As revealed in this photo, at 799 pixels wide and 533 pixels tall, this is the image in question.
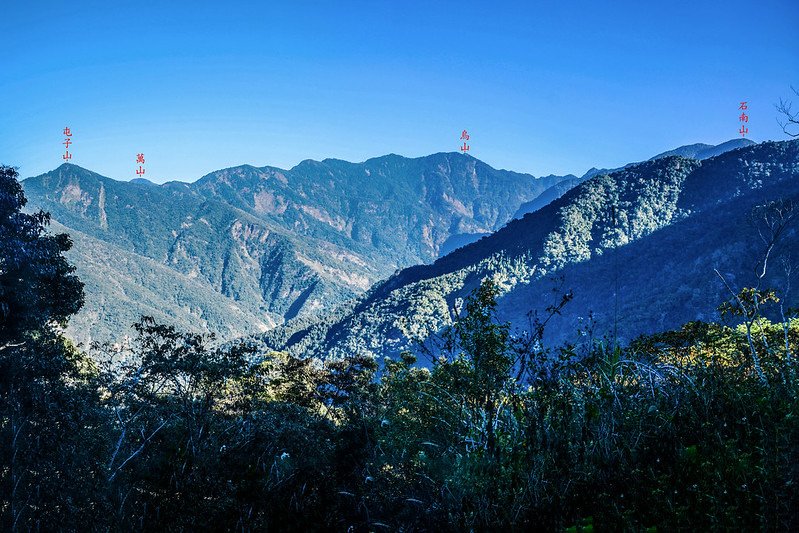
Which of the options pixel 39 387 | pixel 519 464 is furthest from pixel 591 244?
pixel 519 464

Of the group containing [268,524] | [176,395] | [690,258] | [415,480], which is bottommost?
[176,395]

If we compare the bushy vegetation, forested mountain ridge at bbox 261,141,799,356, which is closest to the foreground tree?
the bushy vegetation

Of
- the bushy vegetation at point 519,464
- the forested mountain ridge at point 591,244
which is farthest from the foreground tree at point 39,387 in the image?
the forested mountain ridge at point 591,244

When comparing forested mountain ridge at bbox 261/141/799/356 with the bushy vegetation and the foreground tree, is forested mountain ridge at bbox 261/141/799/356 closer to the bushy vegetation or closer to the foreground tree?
the foreground tree

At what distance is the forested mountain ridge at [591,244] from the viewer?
427 feet

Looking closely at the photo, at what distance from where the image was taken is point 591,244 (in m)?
166

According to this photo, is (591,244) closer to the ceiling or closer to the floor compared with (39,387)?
closer to the ceiling

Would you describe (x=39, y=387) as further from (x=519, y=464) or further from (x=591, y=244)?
(x=591, y=244)

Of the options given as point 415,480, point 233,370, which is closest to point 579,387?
point 415,480

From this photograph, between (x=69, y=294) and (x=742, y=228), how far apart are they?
12411 cm

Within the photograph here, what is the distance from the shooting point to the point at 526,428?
490 cm

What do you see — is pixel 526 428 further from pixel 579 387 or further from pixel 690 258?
pixel 690 258

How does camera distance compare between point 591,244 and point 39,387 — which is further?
point 591,244

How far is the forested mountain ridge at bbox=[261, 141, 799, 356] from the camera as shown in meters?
130
